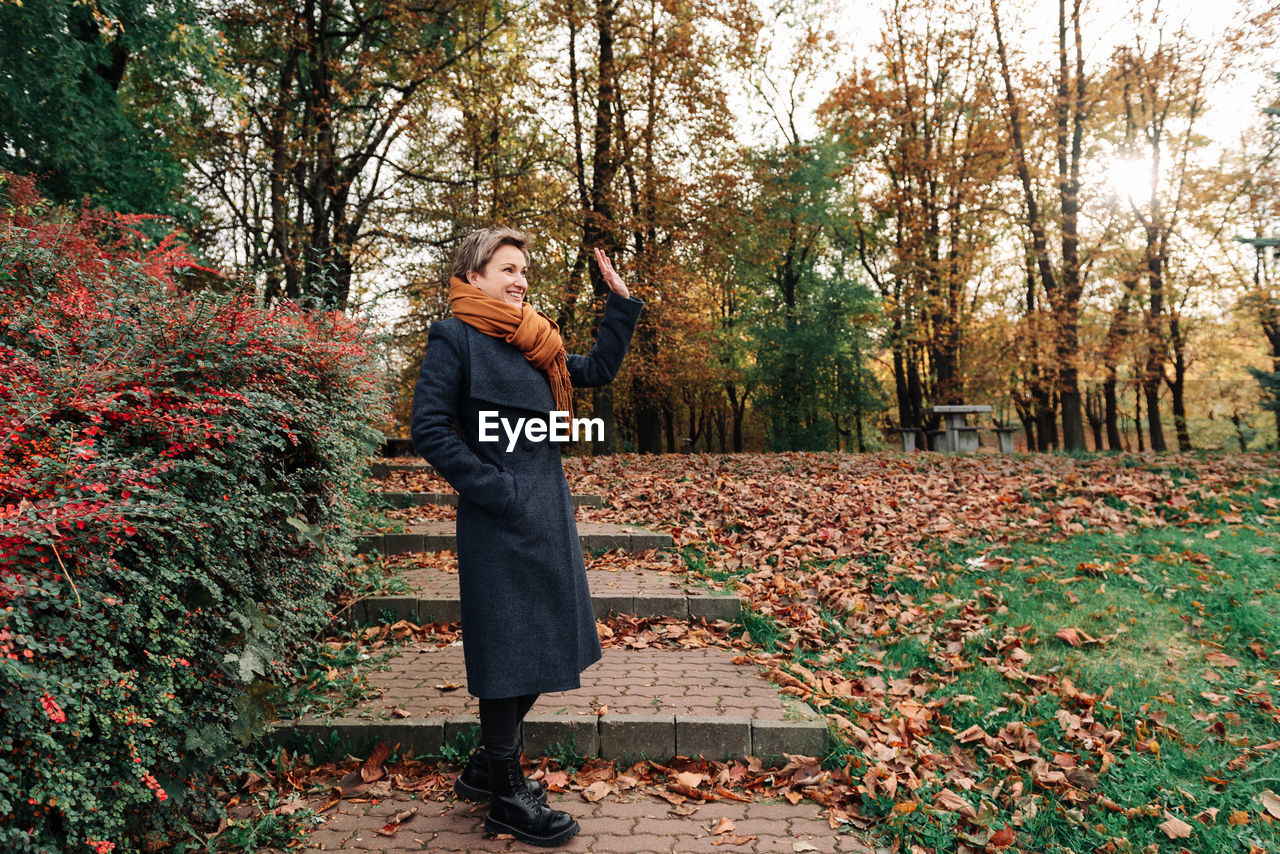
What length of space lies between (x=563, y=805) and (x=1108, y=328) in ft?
67.5

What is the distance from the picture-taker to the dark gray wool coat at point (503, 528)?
2695 mm

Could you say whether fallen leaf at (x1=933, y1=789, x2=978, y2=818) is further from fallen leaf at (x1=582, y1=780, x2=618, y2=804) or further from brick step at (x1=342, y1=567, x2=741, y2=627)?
brick step at (x1=342, y1=567, x2=741, y2=627)

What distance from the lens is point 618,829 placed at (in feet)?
9.62

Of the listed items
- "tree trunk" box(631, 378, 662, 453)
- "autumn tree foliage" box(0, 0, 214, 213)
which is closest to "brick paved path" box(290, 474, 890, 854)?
"autumn tree foliage" box(0, 0, 214, 213)

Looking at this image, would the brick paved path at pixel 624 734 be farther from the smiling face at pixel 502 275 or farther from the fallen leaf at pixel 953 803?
the smiling face at pixel 502 275

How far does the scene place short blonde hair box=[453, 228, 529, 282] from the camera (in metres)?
2.83

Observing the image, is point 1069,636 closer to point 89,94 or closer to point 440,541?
point 440,541

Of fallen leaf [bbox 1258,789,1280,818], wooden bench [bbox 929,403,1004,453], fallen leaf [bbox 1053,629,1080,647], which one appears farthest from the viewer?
wooden bench [bbox 929,403,1004,453]

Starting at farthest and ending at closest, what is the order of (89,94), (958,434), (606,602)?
(958,434) → (89,94) → (606,602)

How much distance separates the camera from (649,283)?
48.7 feet

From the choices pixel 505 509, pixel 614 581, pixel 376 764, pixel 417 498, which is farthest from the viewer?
pixel 417 498

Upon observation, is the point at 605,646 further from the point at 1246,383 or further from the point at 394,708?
the point at 1246,383

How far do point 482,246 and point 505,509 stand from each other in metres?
1.04

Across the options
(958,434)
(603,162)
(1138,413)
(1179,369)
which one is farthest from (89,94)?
(1138,413)
